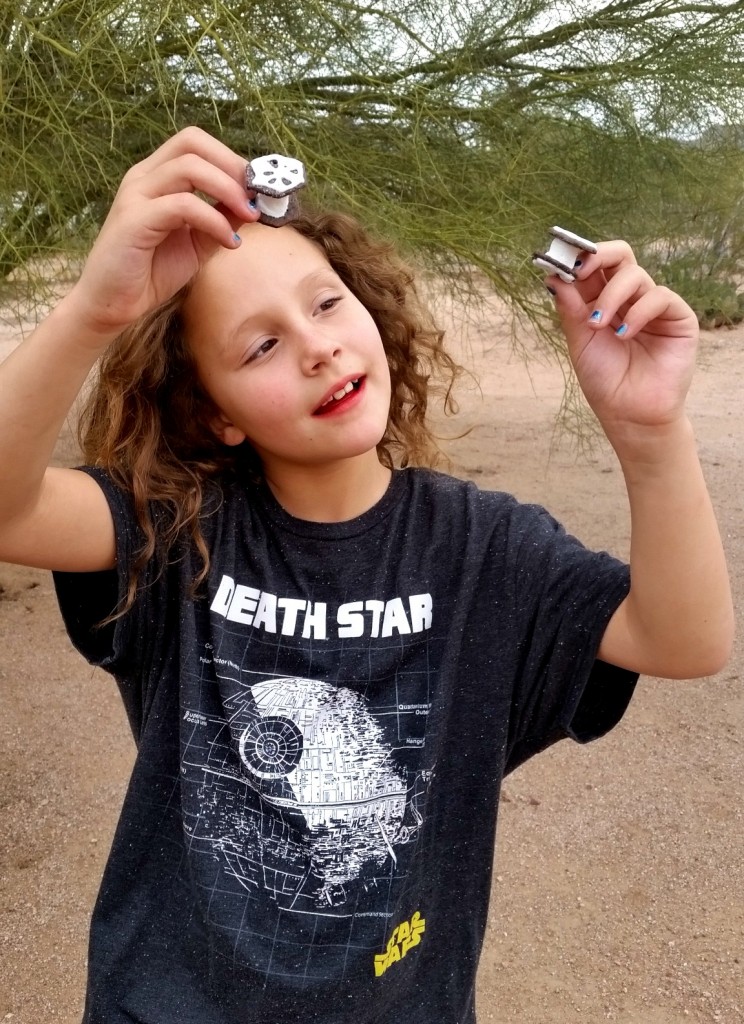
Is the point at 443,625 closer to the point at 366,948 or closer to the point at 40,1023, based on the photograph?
the point at 366,948

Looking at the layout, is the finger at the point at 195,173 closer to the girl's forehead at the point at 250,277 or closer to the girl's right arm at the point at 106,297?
the girl's right arm at the point at 106,297

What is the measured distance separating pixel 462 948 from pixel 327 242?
91 cm

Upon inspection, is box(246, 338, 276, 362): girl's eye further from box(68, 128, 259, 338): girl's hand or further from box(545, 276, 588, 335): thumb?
box(545, 276, 588, 335): thumb

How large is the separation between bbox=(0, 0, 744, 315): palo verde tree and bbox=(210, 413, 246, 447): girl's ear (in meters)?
1.97

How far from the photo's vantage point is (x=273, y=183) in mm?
838

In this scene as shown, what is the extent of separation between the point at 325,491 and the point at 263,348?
19 cm

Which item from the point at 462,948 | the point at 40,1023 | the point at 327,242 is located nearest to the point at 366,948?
the point at 462,948

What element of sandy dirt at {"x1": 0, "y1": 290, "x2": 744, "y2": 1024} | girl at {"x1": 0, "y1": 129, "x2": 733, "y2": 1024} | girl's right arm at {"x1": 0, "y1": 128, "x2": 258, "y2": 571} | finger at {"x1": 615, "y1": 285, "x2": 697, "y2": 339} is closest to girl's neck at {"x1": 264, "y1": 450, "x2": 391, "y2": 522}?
girl at {"x1": 0, "y1": 129, "x2": 733, "y2": 1024}

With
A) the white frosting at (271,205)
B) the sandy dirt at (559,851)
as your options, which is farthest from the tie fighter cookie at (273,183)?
the sandy dirt at (559,851)

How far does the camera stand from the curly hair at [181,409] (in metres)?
1.10

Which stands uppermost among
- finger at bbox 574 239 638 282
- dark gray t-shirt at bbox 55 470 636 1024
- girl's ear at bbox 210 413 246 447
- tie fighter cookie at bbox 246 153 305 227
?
tie fighter cookie at bbox 246 153 305 227

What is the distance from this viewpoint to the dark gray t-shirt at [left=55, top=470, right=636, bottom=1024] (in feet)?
3.29

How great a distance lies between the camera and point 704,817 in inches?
102

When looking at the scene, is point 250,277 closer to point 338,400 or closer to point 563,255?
point 338,400
